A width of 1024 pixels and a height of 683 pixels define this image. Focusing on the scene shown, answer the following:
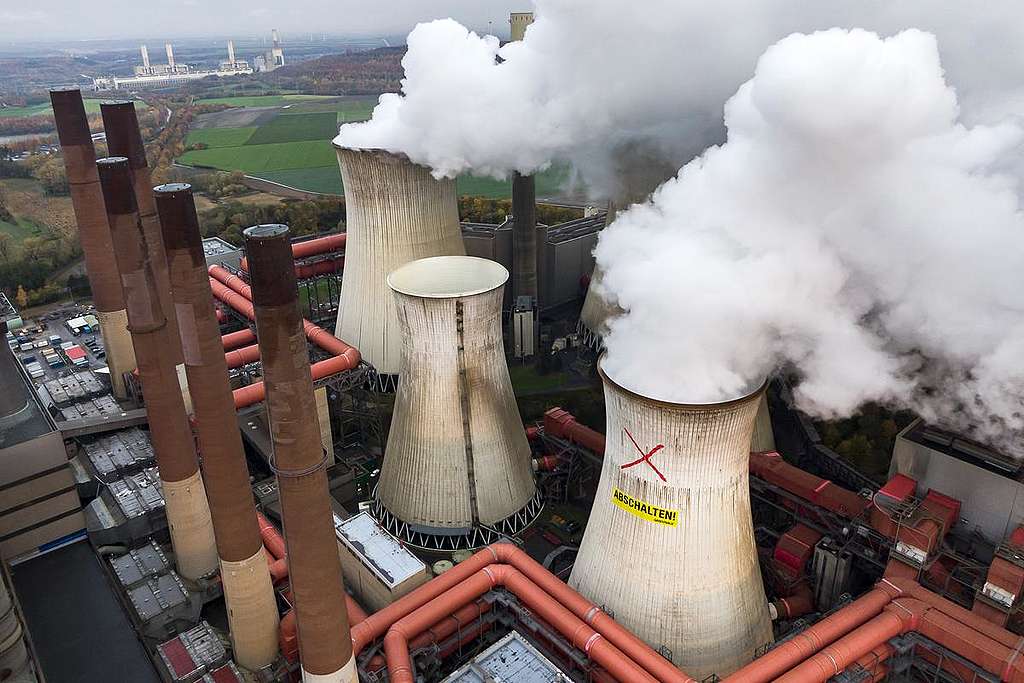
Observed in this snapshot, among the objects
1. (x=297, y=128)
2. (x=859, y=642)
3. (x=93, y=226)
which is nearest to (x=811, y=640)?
(x=859, y=642)

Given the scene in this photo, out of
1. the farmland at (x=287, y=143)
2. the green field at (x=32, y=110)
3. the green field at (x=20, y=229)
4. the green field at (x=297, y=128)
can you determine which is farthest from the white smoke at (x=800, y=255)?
the green field at (x=32, y=110)

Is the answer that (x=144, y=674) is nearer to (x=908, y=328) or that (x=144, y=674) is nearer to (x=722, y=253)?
(x=722, y=253)

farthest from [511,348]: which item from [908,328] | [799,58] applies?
[799,58]

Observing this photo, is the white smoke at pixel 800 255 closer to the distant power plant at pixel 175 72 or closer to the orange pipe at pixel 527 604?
the orange pipe at pixel 527 604

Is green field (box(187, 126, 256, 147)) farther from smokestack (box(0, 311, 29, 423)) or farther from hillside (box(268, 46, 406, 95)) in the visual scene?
smokestack (box(0, 311, 29, 423))

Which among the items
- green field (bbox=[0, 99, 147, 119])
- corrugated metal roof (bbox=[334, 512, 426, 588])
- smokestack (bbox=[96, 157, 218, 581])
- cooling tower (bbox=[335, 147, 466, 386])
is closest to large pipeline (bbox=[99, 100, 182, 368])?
smokestack (bbox=[96, 157, 218, 581])

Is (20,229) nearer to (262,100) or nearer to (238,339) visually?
(238,339)
